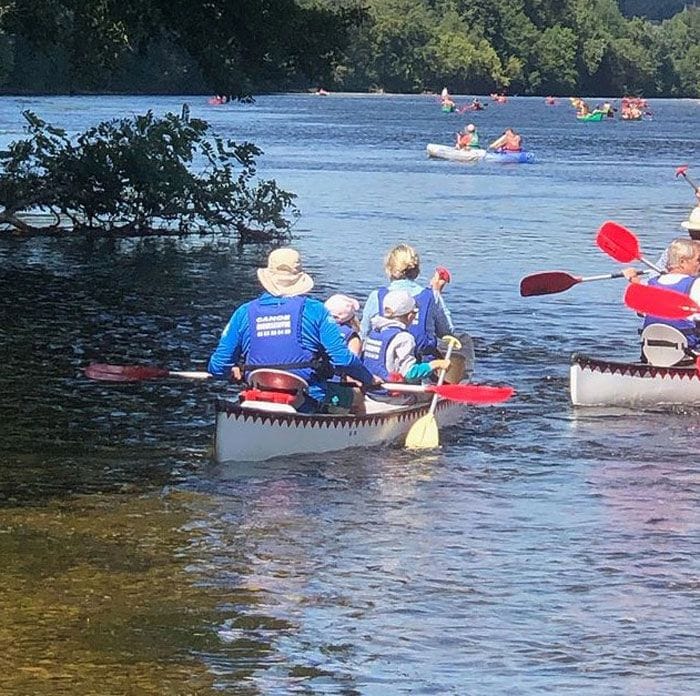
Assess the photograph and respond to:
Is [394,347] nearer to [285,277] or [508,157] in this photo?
[285,277]

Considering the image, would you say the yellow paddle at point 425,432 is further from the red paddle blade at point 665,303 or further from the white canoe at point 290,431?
the red paddle blade at point 665,303

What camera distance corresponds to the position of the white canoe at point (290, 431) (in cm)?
1095

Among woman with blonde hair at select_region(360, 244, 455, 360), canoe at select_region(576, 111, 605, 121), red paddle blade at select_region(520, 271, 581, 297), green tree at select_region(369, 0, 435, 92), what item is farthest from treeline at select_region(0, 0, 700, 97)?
woman with blonde hair at select_region(360, 244, 455, 360)

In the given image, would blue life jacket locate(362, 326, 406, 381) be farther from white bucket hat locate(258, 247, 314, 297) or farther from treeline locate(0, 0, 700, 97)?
treeline locate(0, 0, 700, 97)

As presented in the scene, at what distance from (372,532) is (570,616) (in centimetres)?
188

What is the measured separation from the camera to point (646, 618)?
26.9ft

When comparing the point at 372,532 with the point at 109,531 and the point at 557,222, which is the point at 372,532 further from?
the point at 557,222

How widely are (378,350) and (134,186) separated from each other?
14826 mm

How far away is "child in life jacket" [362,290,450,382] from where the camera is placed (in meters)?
12.2

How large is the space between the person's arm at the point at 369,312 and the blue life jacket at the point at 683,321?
2.38 metres

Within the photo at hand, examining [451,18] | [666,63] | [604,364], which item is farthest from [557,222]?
[666,63]

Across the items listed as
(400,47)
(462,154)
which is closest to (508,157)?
(462,154)

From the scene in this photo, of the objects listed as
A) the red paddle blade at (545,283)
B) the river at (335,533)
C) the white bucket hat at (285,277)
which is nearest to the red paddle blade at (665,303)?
the river at (335,533)

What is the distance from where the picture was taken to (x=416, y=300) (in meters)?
12.4
